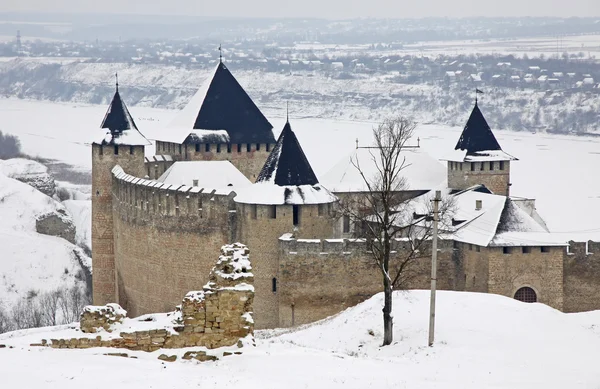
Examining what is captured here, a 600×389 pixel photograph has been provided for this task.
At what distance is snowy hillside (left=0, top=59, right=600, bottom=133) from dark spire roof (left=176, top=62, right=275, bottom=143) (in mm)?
52773

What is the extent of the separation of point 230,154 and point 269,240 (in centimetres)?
971

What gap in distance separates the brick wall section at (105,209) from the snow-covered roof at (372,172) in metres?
5.53

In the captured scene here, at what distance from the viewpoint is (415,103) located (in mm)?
113250

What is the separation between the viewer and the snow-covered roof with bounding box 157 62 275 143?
132 feet

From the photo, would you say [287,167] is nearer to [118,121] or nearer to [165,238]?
[165,238]

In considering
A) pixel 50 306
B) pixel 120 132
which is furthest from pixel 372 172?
pixel 50 306

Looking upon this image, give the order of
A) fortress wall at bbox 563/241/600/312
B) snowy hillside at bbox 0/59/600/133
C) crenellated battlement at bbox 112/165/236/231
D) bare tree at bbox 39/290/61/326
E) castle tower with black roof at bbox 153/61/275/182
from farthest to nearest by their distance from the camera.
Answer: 1. snowy hillside at bbox 0/59/600/133
2. castle tower with black roof at bbox 153/61/275/182
3. bare tree at bbox 39/290/61/326
4. crenellated battlement at bbox 112/165/236/231
5. fortress wall at bbox 563/241/600/312

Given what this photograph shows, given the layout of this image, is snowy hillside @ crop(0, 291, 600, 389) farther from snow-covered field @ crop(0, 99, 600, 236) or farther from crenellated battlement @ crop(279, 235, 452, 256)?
snow-covered field @ crop(0, 99, 600, 236)

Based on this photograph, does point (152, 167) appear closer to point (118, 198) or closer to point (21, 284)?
point (118, 198)

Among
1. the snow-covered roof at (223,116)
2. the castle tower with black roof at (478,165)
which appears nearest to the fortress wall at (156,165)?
the snow-covered roof at (223,116)

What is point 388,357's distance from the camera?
22.2 m

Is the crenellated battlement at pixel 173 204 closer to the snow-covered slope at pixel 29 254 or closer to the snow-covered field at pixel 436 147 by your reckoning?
the snow-covered field at pixel 436 147

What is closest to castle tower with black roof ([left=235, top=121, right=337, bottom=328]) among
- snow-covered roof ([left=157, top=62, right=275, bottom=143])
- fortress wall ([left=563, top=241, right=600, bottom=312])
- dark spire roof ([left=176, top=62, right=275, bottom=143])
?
fortress wall ([left=563, top=241, right=600, bottom=312])

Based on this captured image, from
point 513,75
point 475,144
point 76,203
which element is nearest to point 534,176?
point 76,203
